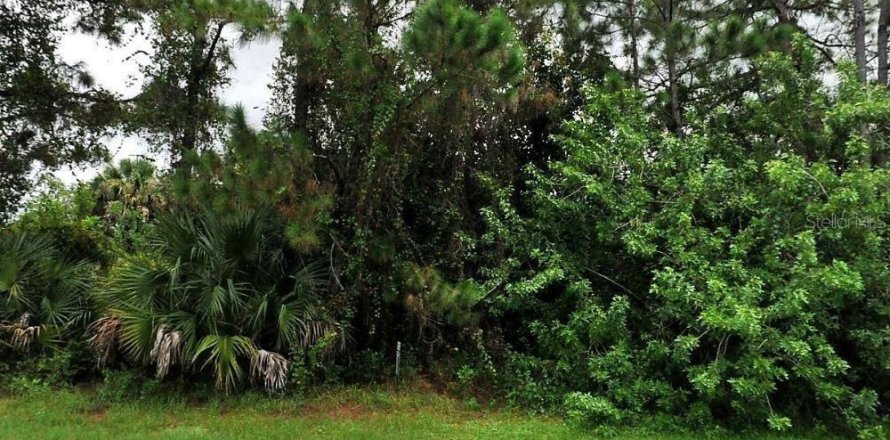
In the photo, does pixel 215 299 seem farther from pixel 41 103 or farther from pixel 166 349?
pixel 41 103

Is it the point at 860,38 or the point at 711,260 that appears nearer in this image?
the point at 711,260

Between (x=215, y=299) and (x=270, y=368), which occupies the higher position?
(x=215, y=299)

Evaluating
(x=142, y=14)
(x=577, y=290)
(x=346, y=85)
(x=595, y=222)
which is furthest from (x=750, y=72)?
(x=142, y=14)

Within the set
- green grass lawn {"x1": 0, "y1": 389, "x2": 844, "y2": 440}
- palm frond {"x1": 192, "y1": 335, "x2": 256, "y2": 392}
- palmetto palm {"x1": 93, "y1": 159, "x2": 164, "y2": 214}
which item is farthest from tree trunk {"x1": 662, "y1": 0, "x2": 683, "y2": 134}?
palmetto palm {"x1": 93, "y1": 159, "x2": 164, "y2": 214}

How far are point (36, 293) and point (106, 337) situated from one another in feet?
7.12

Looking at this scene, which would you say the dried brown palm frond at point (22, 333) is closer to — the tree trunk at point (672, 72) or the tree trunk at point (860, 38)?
the tree trunk at point (672, 72)

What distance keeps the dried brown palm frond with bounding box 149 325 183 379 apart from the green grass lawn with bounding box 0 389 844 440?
1.97 feet

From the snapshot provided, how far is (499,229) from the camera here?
7457 mm

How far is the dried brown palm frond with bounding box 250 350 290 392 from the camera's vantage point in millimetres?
6574

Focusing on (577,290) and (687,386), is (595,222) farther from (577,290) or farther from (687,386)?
(687,386)

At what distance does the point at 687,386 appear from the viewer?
6.74m

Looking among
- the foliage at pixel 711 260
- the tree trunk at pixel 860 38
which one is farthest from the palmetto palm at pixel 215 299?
the tree trunk at pixel 860 38

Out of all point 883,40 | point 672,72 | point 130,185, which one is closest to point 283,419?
point 672,72

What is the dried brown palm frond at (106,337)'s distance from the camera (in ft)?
22.7
